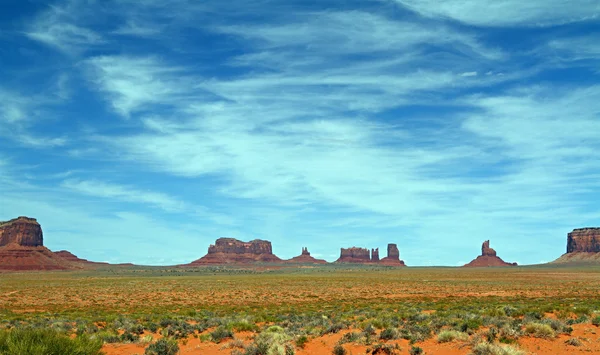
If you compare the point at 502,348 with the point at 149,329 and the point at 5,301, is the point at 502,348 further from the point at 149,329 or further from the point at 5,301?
the point at 5,301

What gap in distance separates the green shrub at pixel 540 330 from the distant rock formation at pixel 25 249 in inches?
7431

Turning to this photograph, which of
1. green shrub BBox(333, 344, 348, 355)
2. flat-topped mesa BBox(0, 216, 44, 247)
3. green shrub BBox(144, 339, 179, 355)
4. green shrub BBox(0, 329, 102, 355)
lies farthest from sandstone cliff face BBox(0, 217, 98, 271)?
green shrub BBox(333, 344, 348, 355)

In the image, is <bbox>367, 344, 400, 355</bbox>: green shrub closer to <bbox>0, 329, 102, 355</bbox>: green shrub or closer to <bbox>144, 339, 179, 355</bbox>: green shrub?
<bbox>144, 339, 179, 355</bbox>: green shrub

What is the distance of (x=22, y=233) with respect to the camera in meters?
192

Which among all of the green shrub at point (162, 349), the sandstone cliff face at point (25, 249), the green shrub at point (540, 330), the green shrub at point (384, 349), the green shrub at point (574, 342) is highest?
the sandstone cliff face at point (25, 249)

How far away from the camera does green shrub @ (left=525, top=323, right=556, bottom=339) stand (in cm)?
1479

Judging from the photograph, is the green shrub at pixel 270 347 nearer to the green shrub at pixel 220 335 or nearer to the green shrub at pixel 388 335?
the green shrub at pixel 220 335

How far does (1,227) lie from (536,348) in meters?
231

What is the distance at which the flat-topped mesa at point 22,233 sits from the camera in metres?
191

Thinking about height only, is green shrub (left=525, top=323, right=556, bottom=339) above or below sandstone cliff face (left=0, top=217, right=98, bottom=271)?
below

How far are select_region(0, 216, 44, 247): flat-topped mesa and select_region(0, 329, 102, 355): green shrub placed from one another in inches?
8256

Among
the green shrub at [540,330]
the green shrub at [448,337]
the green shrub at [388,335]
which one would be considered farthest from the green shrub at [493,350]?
the green shrub at [388,335]

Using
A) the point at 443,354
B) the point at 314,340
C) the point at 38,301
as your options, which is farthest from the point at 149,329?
the point at 38,301

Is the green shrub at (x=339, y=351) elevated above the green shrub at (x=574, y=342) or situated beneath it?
situated beneath
